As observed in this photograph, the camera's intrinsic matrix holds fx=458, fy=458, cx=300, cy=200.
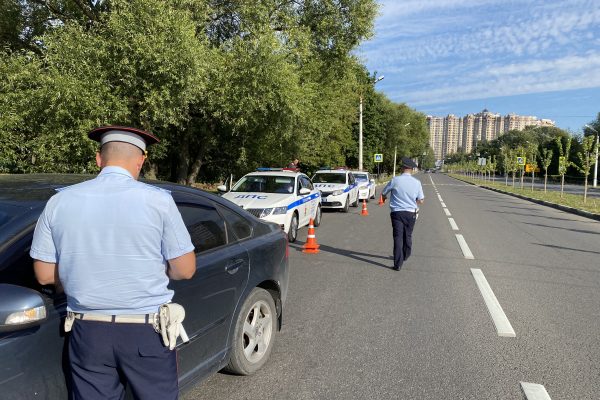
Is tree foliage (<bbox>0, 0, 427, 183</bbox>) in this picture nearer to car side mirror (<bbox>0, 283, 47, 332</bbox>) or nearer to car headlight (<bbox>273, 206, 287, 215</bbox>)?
car headlight (<bbox>273, 206, 287, 215</bbox>)

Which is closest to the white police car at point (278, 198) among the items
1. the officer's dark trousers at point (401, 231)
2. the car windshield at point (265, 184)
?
the car windshield at point (265, 184)

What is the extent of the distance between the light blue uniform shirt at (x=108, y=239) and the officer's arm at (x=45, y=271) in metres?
0.03

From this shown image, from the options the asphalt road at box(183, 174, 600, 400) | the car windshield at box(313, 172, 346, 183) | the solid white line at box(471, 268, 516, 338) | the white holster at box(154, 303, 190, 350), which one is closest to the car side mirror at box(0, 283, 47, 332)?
the white holster at box(154, 303, 190, 350)

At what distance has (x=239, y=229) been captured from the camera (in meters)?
3.75

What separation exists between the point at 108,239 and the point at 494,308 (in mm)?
5013

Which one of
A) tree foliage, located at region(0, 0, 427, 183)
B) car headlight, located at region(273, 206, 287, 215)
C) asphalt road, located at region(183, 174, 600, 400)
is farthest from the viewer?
tree foliage, located at region(0, 0, 427, 183)

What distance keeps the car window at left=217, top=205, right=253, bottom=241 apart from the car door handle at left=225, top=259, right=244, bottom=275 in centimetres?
22

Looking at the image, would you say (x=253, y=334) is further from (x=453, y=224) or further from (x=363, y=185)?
(x=363, y=185)

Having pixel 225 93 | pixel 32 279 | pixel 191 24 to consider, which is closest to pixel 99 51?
pixel 191 24

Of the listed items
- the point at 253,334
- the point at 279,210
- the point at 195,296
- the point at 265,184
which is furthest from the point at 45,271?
the point at 265,184

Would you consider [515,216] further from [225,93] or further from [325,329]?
[325,329]

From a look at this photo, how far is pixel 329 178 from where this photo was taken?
18.7 meters

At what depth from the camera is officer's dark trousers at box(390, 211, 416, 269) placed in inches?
299

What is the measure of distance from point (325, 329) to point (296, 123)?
12373 mm
